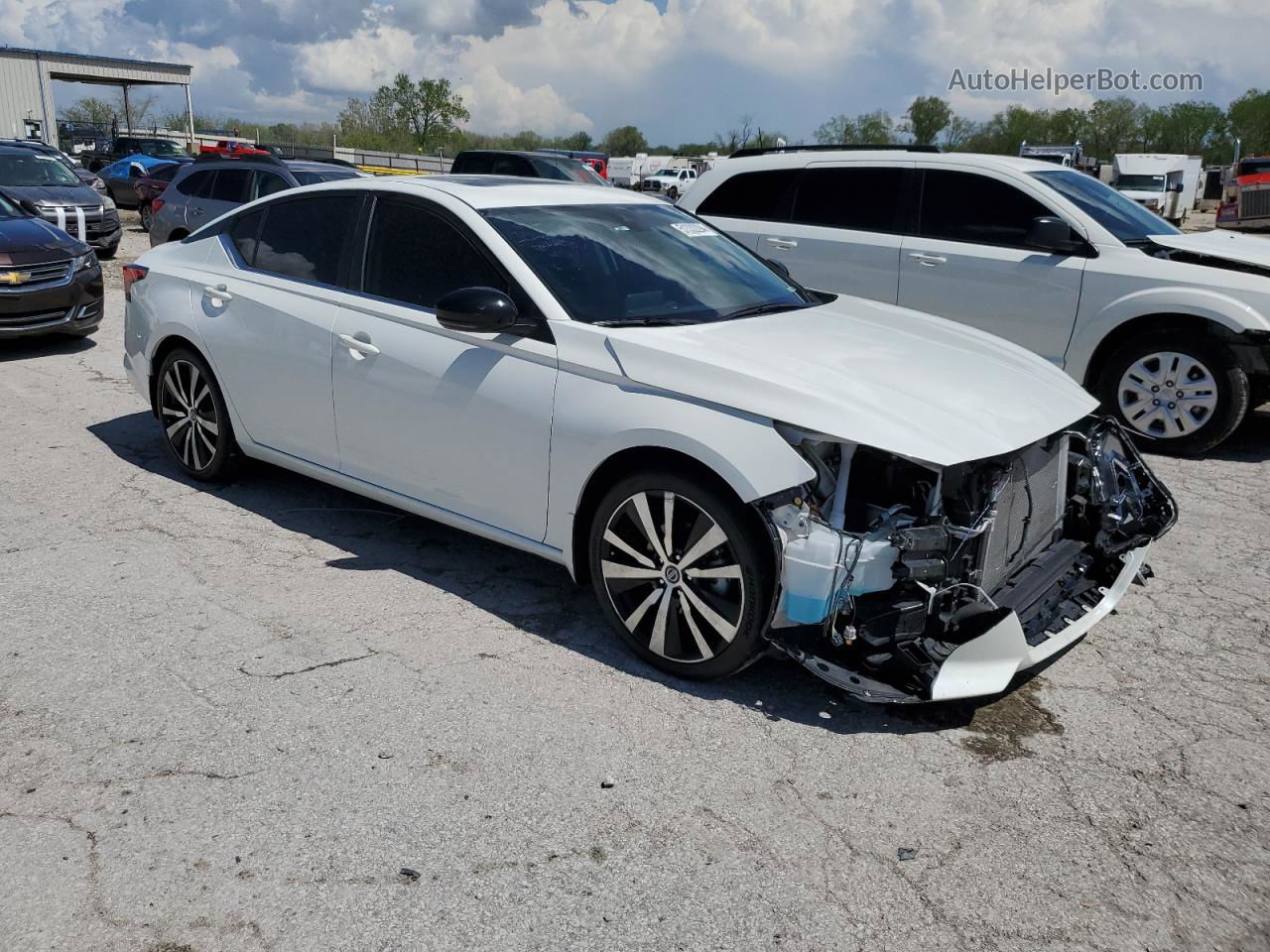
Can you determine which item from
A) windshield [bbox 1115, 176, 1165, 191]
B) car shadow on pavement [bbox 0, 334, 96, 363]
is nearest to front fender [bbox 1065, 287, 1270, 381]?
car shadow on pavement [bbox 0, 334, 96, 363]

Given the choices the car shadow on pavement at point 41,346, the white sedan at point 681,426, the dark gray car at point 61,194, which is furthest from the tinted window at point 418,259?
the dark gray car at point 61,194

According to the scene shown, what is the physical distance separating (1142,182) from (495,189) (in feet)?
117

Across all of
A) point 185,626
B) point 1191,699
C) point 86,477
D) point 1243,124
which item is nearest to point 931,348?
point 1191,699

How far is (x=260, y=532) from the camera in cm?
547

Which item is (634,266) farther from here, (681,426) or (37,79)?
(37,79)

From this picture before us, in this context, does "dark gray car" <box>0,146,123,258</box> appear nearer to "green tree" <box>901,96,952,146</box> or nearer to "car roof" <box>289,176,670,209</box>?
"car roof" <box>289,176,670,209</box>

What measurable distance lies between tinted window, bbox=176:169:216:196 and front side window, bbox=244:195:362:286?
8.30m

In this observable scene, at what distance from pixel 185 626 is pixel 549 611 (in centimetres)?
147

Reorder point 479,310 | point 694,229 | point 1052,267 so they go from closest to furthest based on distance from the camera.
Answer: point 479,310, point 694,229, point 1052,267

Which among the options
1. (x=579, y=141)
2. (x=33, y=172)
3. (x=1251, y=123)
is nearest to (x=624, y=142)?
(x=579, y=141)

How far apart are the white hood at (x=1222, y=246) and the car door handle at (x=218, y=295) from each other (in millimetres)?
6012

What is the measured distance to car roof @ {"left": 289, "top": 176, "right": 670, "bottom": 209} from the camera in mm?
4859

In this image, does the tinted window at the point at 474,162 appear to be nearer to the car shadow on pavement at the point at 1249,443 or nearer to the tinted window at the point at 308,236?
the car shadow on pavement at the point at 1249,443

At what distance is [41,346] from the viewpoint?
33.4ft
